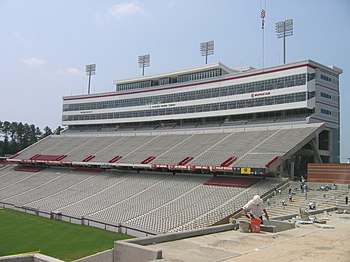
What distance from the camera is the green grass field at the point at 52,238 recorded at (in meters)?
20.7

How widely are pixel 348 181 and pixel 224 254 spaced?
26.2 m

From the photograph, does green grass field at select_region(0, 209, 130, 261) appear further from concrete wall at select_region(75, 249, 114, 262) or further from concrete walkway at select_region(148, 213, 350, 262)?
concrete walkway at select_region(148, 213, 350, 262)

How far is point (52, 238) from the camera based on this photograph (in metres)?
24.1

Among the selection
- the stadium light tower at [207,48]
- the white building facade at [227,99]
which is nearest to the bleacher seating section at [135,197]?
the white building facade at [227,99]

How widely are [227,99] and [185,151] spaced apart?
935 centimetres

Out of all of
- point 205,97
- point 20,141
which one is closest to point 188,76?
point 205,97

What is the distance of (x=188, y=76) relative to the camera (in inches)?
2080

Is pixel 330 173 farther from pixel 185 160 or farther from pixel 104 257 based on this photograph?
pixel 104 257

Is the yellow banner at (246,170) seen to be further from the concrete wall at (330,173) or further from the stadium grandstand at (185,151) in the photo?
the concrete wall at (330,173)

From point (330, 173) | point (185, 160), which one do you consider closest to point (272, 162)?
point (330, 173)

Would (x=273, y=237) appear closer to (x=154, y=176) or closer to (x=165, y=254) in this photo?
(x=165, y=254)

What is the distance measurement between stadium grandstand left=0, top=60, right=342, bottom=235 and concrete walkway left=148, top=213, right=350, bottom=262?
1462 cm

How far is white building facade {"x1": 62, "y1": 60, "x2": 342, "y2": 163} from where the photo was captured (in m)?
39.3

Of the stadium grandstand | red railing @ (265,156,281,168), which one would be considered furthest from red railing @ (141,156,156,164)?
red railing @ (265,156,281,168)
